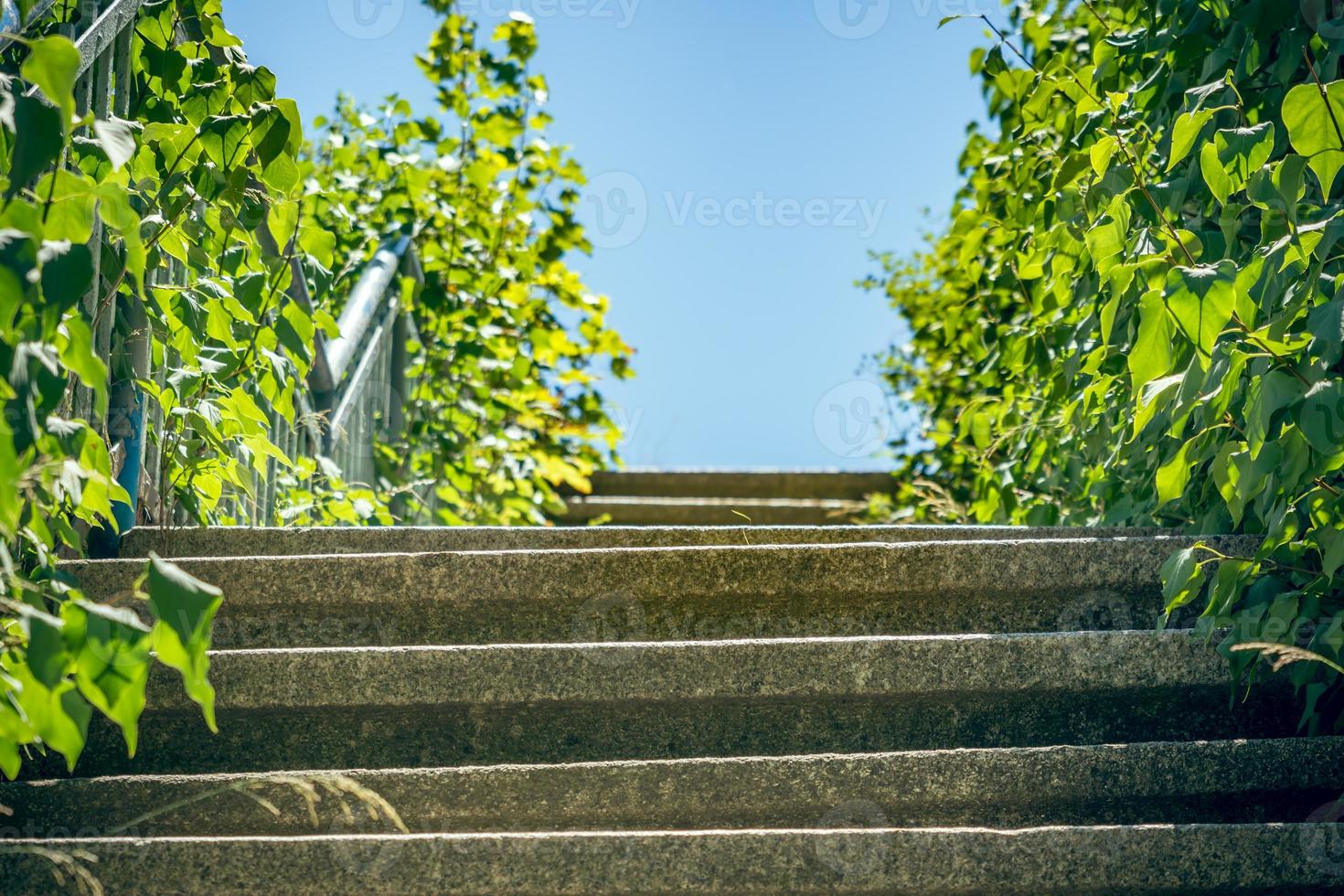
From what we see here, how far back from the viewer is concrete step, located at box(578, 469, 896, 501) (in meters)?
5.69

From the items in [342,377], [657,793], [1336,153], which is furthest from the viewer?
[342,377]

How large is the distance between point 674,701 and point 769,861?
0.32 m

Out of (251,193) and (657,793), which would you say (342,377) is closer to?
(251,193)

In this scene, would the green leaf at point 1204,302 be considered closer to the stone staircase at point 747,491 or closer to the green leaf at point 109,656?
the green leaf at point 109,656

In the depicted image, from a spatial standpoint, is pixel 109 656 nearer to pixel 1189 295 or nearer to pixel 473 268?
pixel 1189 295

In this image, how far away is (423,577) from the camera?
1.94 meters

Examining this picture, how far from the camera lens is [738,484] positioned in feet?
18.7

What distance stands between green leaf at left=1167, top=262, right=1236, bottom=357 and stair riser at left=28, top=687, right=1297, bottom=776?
22.9 inches

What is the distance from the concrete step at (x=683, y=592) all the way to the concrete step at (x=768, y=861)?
523mm

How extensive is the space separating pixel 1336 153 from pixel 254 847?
4.70 ft

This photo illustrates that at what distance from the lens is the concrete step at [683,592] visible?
1.95m

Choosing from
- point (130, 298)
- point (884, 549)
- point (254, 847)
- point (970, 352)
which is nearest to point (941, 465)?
point (970, 352)

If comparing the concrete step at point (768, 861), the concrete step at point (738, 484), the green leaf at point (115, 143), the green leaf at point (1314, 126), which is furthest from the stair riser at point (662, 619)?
the concrete step at point (738, 484)

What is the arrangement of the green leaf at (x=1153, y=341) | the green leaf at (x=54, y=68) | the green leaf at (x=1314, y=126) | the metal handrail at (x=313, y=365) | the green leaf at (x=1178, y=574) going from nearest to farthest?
the green leaf at (x=54, y=68)
the green leaf at (x=1314, y=126)
the green leaf at (x=1153, y=341)
the green leaf at (x=1178, y=574)
the metal handrail at (x=313, y=365)
